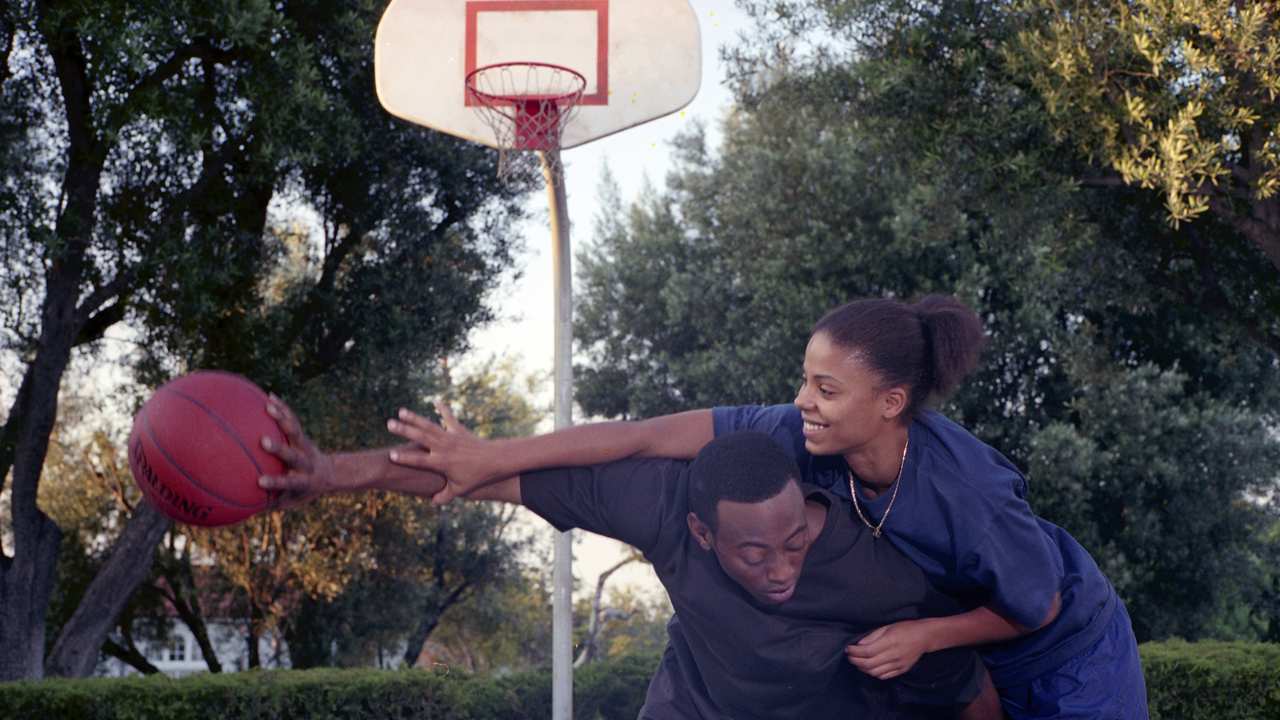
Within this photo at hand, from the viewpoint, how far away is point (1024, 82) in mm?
11352

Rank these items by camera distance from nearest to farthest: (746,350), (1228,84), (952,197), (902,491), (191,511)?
1. (191,511)
2. (902,491)
3. (1228,84)
4. (952,197)
5. (746,350)

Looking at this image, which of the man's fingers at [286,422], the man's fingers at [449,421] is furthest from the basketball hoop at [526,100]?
the man's fingers at [286,422]

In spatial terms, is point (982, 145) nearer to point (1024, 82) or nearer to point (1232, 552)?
point (1024, 82)

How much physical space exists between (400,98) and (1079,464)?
10.7 meters

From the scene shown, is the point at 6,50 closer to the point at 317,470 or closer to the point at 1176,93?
the point at 1176,93

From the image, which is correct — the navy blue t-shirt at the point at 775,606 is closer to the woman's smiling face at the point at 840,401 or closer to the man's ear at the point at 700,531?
the man's ear at the point at 700,531

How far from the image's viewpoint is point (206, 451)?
11.1 feet

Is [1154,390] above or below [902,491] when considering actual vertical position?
above

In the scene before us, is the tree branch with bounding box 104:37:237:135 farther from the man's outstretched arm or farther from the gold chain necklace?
the gold chain necklace

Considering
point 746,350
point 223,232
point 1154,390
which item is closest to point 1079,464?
point 1154,390

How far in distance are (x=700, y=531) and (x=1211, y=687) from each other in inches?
357

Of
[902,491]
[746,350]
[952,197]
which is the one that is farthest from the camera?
[746,350]

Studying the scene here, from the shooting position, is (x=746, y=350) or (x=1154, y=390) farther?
(x=746, y=350)

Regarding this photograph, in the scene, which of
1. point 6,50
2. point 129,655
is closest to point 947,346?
point 6,50
